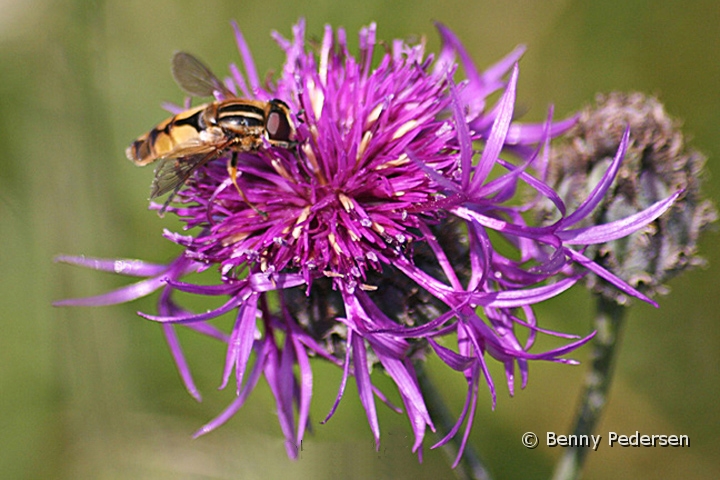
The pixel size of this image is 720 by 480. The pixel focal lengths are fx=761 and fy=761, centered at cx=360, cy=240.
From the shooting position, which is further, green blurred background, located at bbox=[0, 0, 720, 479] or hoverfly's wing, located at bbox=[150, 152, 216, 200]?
green blurred background, located at bbox=[0, 0, 720, 479]

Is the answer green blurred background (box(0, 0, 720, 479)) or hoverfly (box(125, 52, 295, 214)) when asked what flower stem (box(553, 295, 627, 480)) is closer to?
green blurred background (box(0, 0, 720, 479))

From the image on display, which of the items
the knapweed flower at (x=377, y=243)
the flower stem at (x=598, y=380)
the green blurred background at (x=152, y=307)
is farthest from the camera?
the green blurred background at (x=152, y=307)

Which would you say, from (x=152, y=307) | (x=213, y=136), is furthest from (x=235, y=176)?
(x=152, y=307)

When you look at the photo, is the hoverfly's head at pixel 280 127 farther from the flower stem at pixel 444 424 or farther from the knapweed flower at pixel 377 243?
the flower stem at pixel 444 424

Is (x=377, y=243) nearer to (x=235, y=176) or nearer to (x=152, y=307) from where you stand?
(x=235, y=176)

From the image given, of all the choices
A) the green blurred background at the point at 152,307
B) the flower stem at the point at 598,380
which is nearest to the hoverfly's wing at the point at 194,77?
the green blurred background at the point at 152,307

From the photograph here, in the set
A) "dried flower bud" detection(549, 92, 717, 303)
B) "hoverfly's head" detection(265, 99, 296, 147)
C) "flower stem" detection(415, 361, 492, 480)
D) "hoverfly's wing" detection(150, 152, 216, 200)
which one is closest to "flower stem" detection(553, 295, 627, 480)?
"dried flower bud" detection(549, 92, 717, 303)
